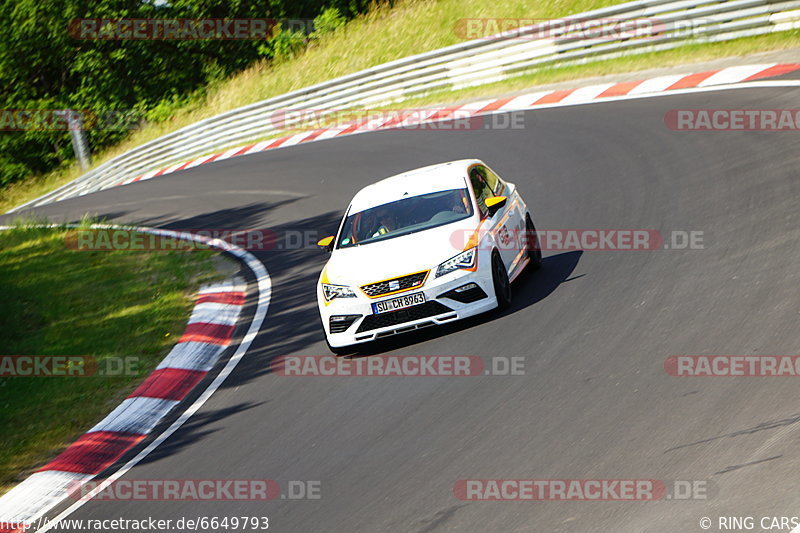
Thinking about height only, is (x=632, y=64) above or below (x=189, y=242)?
above

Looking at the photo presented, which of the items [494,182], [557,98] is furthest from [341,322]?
[557,98]

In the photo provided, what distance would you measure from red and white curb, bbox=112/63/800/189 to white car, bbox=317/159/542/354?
7515mm

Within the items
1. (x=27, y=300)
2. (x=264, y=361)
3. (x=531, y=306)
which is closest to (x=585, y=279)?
(x=531, y=306)

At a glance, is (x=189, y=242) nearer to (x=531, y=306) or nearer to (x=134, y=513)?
(x=531, y=306)

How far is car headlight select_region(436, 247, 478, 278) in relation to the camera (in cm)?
989

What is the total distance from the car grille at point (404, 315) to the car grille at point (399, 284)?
0.67ft

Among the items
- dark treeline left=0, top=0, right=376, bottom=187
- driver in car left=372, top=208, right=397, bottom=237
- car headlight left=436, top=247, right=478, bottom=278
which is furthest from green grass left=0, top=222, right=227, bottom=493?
dark treeline left=0, top=0, right=376, bottom=187

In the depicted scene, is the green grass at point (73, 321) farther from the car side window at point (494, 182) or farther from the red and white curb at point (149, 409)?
the car side window at point (494, 182)

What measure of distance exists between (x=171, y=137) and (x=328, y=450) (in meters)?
26.4

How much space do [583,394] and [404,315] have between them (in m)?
2.61

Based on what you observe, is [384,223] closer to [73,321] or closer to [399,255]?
[399,255]

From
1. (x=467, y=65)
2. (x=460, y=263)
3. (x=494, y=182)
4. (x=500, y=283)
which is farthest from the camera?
(x=467, y=65)

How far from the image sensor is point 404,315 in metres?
9.84

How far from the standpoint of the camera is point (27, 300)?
595 inches
